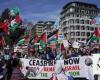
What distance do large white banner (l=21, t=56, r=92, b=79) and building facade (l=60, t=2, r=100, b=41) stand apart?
127m

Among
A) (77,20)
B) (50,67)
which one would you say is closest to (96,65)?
(50,67)

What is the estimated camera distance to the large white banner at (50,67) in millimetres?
16484

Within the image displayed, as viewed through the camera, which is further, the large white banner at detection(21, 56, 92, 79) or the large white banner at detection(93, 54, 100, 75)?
the large white banner at detection(21, 56, 92, 79)

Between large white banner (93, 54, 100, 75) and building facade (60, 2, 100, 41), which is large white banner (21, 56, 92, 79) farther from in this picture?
building facade (60, 2, 100, 41)

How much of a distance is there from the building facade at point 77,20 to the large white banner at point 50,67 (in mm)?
127082

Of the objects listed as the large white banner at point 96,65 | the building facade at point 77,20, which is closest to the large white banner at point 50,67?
the large white banner at point 96,65

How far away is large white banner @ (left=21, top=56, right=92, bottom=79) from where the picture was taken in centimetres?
1648

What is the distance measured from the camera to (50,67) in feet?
57.4

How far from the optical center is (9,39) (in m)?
83.8

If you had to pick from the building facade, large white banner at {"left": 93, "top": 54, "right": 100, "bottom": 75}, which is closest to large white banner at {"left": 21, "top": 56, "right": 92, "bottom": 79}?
large white banner at {"left": 93, "top": 54, "right": 100, "bottom": 75}

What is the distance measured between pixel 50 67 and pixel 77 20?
5287 inches

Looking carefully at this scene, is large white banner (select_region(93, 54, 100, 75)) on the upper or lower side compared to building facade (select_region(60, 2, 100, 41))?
lower

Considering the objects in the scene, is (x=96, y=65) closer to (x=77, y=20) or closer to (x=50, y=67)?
(x=50, y=67)

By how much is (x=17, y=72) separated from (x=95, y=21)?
1900cm
